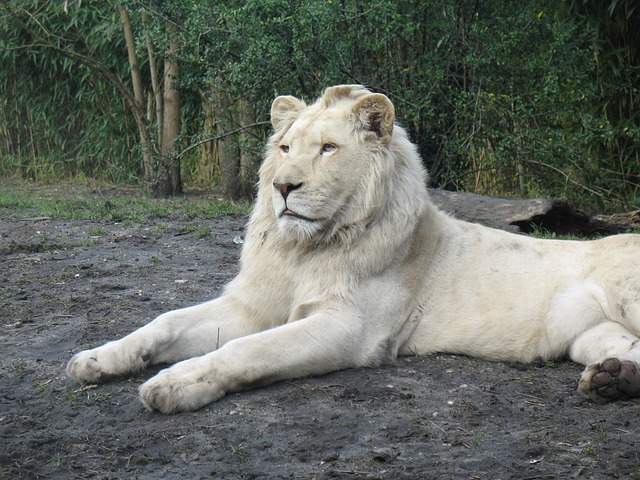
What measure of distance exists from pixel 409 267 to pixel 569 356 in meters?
0.89

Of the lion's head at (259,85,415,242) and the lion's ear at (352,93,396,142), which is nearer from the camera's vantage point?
the lion's head at (259,85,415,242)

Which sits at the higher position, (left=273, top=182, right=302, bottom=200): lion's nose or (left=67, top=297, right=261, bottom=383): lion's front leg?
(left=273, top=182, right=302, bottom=200): lion's nose

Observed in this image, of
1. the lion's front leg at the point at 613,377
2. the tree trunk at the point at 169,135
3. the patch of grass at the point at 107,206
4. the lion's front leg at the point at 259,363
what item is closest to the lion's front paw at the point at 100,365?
the lion's front leg at the point at 259,363

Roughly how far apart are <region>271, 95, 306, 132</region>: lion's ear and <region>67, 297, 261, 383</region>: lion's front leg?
36.3 inches

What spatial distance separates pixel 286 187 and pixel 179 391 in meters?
1.06

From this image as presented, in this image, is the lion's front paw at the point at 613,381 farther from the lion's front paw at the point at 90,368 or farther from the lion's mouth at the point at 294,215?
the lion's front paw at the point at 90,368

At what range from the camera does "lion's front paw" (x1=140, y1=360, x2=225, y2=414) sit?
3.68m

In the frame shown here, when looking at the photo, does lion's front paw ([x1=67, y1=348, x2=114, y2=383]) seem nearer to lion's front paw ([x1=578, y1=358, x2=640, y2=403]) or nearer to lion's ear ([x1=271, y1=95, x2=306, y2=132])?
lion's ear ([x1=271, y1=95, x2=306, y2=132])

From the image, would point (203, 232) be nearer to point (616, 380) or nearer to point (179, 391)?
point (179, 391)

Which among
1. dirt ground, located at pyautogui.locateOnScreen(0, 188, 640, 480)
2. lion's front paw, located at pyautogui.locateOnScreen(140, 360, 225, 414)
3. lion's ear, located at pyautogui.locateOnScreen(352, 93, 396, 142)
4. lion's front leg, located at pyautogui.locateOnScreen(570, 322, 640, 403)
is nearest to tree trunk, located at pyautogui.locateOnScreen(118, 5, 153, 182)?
dirt ground, located at pyautogui.locateOnScreen(0, 188, 640, 480)

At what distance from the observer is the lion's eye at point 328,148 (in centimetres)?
436

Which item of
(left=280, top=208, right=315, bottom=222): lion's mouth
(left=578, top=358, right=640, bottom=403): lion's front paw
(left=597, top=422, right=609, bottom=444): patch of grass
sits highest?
(left=280, top=208, right=315, bottom=222): lion's mouth

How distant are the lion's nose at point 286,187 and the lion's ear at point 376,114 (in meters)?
0.50

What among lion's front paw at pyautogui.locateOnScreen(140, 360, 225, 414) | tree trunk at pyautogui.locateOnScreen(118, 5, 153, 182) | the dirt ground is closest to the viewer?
the dirt ground
